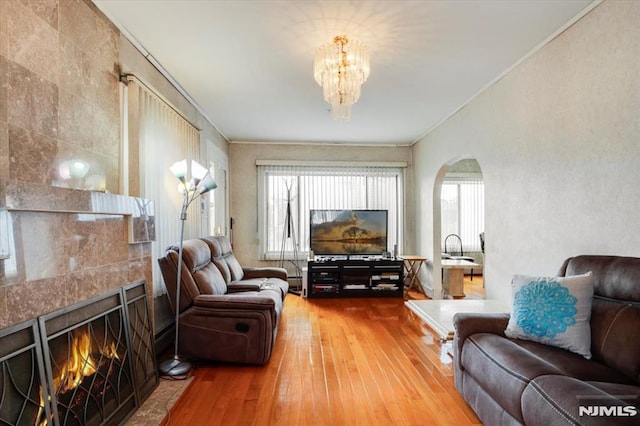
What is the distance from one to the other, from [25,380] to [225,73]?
273cm

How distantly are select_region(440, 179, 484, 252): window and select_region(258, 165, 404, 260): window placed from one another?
78.8 inches

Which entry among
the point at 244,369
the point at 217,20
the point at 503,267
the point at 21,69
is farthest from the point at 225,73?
the point at 503,267

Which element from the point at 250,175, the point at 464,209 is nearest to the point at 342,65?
the point at 250,175

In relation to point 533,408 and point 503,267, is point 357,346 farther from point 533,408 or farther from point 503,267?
point 533,408

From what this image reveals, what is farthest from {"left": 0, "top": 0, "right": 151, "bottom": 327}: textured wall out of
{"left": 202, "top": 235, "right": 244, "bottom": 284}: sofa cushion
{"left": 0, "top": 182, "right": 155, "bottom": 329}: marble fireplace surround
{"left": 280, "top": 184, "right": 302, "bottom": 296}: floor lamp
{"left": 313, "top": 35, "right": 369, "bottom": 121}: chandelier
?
{"left": 280, "top": 184, "right": 302, "bottom": 296}: floor lamp

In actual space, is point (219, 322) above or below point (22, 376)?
below

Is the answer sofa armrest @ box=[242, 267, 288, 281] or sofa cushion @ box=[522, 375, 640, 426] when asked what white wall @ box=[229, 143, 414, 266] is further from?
sofa cushion @ box=[522, 375, 640, 426]

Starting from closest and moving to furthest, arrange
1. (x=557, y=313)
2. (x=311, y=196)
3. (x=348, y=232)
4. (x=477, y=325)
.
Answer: (x=557, y=313)
(x=477, y=325)
(x=348, y=232)
(x=311, y=196)

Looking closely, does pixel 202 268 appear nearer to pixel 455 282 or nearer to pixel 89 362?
pixel 89 362

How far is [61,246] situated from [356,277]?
13.6ft

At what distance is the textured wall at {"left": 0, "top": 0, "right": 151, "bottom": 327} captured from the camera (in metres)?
1.42

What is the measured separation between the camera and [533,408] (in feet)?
4.61
